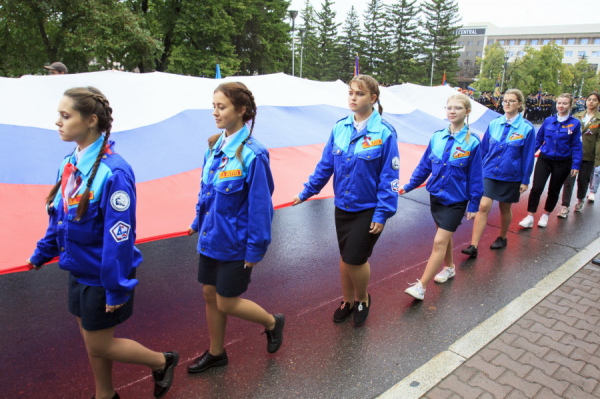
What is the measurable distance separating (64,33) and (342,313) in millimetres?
18464

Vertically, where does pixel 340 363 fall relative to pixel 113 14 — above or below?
below

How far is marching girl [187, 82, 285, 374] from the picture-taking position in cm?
251

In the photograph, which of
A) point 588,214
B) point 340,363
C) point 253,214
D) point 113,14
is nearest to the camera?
point 253,214

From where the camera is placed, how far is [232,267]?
2.59 m

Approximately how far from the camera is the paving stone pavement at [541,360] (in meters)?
2.83

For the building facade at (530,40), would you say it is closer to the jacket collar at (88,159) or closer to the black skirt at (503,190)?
the black skirt at (503,190)

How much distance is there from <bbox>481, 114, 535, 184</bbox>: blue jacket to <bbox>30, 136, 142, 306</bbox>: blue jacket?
4351 mm

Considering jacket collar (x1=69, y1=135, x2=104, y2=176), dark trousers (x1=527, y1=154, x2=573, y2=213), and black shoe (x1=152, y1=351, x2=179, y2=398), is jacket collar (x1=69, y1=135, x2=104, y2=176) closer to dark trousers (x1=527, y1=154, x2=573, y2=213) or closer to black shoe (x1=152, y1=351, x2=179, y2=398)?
black shoe (x1=152, y1=351, x2=179, y2=398)

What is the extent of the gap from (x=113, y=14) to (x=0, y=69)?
547 centimetres

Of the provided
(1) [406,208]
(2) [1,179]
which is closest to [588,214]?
(1) [406,208]

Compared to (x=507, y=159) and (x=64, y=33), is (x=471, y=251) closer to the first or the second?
(x=507, y=159)

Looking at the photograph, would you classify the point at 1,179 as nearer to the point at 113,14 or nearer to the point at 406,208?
the point at 406,208

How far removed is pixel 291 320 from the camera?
372cm

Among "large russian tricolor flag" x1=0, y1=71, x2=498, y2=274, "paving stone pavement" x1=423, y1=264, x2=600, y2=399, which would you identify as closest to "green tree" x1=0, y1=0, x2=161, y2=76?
"large russian tricolor flag" x1=0, y1=71, x2=498, y2=274
